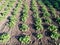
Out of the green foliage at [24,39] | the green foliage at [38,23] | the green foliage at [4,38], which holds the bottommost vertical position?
the green foliage at [38,23]

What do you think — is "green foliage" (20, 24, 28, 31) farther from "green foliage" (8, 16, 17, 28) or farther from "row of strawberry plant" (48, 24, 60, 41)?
"row of strawberry plant" (48, 24, 60, 41)

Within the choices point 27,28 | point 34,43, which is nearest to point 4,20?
point 27,28

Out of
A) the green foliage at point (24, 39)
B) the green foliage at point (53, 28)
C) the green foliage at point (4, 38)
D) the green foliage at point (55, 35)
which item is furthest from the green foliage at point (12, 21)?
the green foliage at point (55, 35)

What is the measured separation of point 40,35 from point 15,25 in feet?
10.6

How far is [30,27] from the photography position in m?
13.8

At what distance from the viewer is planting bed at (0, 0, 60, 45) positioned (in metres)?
11.6

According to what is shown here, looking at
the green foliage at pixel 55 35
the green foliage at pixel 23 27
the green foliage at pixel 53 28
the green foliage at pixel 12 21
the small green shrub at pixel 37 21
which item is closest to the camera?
the green foliage at pixel 55 35

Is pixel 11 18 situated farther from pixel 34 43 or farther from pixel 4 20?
pixel 34 43

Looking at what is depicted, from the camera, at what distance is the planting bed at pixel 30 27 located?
11.6 meters

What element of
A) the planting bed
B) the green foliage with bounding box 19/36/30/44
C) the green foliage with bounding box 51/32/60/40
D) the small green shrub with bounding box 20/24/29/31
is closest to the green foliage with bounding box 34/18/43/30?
the planting bed

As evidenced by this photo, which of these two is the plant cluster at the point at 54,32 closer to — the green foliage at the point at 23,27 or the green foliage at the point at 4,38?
the green foliage at the point at 23,27

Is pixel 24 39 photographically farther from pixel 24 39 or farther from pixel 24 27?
pixel 24 27

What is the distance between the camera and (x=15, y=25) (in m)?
14.3

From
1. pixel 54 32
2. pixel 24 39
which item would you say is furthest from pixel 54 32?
pixel 24 39
